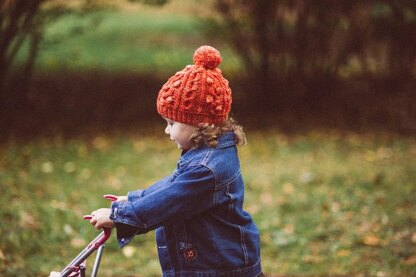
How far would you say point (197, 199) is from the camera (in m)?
2.69

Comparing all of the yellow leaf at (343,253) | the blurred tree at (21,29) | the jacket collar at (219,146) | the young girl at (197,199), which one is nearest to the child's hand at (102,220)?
the young girl at (197,199)

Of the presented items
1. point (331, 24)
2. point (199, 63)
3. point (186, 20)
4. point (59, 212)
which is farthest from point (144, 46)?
point (199, 63)

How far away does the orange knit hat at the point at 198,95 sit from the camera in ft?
9.01

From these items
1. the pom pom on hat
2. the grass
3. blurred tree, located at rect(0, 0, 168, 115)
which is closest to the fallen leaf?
the grass

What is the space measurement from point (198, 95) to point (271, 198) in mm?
3787

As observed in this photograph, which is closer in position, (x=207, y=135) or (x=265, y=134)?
(x=207, y=135)

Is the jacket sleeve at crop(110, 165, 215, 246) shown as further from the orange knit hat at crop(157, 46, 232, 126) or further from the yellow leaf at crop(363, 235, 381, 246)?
the yellow leaf at crop(363, 235, 381, 246)

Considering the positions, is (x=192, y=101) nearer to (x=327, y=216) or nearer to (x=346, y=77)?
(x=327, y=216)

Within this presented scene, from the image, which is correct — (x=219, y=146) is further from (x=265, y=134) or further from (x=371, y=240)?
(x=265, y=134)

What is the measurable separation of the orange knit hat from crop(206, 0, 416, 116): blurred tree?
6.61 m

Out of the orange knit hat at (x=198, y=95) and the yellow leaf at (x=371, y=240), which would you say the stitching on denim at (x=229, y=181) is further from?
the yellow leaf at (x=371, y=240)

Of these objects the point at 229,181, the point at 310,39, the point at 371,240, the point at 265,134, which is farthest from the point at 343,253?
the point at 310,39

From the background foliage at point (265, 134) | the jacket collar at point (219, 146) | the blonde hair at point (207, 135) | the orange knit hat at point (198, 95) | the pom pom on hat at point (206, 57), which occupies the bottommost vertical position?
the background foliage at point (265, 134)

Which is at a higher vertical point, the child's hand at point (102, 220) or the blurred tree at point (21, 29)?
the blurred tree at point (21, 29)
